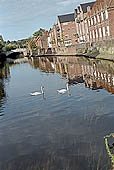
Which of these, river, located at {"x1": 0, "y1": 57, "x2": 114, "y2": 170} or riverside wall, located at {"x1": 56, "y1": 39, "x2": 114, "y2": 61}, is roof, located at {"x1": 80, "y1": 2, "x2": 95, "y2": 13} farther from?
river, located at {"x1": 0, "y1": 57, "x2": 114, "y2": 170}

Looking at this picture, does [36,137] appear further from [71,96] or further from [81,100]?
[71,96]

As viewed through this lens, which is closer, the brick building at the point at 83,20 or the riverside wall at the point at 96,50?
the riverside wall at the point at 96,50

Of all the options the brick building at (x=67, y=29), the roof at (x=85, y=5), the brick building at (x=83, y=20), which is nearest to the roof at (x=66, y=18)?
the brick building at (x=67, y=29)

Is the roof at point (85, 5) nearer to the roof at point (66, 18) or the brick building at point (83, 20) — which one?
the brick building at point (83, 20)

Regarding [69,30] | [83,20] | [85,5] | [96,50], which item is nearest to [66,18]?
[69,30]

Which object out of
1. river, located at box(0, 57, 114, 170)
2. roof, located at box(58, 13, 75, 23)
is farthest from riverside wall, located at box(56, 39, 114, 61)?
roof, located at box(58, 13, 75, 23)

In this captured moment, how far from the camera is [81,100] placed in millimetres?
21469

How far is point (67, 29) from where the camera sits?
111375 millimetres

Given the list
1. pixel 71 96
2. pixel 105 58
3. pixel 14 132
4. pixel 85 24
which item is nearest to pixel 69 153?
pixel 14 132

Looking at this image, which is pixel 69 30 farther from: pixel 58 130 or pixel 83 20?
pixel 58 130

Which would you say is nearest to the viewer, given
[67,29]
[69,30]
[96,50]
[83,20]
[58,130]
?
[58,130]

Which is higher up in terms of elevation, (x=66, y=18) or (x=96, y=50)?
(x=66, y=18)

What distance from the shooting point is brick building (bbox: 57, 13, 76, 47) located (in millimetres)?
110312

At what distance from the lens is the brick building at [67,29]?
110 metres
